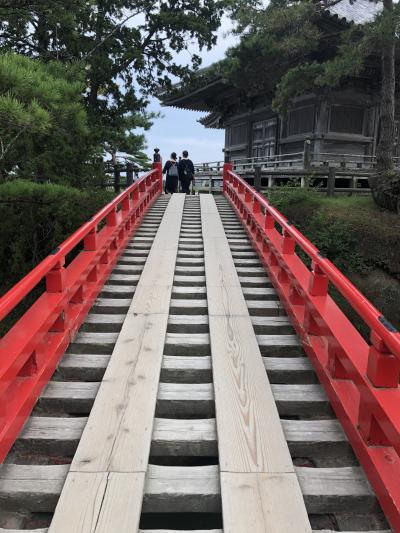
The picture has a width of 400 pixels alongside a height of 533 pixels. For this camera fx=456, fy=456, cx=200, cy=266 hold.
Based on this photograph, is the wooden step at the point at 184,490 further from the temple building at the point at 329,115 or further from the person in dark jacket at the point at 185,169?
the temple building at the point at 329,115

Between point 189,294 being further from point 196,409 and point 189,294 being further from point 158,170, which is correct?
point 158,170

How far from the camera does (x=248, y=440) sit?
9.20 feet

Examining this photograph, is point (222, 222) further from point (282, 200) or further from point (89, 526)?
point (89, 526)

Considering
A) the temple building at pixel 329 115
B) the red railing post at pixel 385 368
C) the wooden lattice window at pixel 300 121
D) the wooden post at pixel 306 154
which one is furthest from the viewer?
the wooden lattice window at pixel 300 121

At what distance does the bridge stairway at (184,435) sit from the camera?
2357 millimetres

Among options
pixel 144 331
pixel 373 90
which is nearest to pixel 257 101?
pixel 373 90

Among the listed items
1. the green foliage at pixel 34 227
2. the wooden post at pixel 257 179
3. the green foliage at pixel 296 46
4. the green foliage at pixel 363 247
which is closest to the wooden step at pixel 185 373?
the green foliage at pixel 363 247

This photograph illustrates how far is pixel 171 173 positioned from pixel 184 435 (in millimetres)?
12702

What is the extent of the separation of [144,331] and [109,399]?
44.9 inches

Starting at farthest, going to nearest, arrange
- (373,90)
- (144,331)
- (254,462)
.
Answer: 1. (373,90)
2. (144,331)
3. (254,462)

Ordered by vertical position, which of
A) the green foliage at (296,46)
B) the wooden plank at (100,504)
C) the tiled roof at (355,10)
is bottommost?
the wooden plank at (100,504)

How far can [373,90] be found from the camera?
57.4ft

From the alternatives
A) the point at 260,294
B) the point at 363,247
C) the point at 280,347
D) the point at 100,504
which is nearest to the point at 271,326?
the point at 280,347

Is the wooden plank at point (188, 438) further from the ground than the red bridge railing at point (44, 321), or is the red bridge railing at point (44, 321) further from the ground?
the red bridge railing at point (44, 321)
